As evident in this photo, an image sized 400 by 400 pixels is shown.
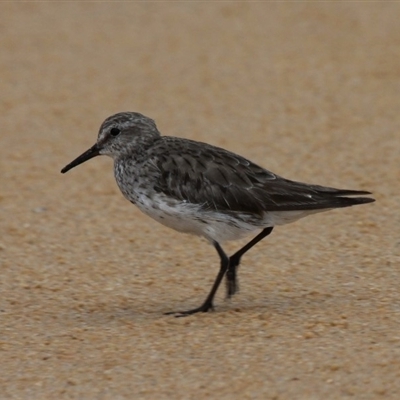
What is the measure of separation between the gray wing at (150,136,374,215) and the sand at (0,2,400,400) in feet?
2.32

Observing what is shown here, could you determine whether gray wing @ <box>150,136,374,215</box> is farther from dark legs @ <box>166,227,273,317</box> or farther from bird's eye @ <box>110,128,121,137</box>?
bird's eye @ <box>110,128,121,137</box>

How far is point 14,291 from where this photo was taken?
27.2 feet

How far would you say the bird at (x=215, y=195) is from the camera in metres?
7.55

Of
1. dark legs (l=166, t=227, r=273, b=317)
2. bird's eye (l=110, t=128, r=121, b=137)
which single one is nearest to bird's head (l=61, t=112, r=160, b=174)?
bird's eye (l=110, t=128, r=121, b=137)

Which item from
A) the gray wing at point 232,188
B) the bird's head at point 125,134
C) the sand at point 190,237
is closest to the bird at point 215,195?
the gray wing at point 232,188

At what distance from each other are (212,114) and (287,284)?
16.4 ft

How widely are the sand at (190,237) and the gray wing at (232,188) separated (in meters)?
0.71

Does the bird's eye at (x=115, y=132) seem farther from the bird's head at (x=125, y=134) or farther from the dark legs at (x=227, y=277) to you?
the dark legs at (x=227, y=277)

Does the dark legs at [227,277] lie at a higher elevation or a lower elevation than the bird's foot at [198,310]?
higher

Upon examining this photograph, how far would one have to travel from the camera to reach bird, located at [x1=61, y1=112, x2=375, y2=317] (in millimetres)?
7551

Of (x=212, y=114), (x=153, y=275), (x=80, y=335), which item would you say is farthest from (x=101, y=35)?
(x=80, y=335)

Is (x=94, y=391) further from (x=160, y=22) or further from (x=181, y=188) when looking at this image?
(x=160, y=22)

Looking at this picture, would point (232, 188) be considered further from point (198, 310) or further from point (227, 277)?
point (198, 310)

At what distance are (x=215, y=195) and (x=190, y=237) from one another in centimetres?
210
